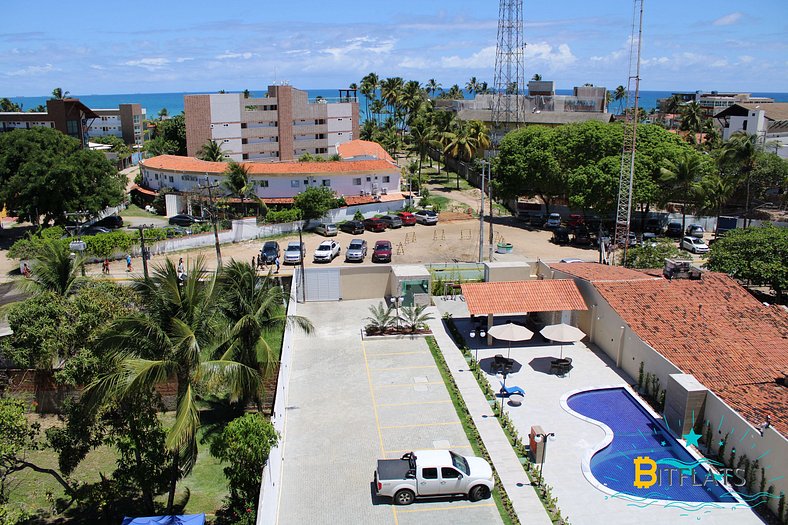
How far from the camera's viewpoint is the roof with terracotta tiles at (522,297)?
3025 cm

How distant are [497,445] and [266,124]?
6251 centimetres

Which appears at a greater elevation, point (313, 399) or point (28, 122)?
point (28, 122)

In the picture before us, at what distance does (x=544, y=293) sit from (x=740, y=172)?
1473 inches

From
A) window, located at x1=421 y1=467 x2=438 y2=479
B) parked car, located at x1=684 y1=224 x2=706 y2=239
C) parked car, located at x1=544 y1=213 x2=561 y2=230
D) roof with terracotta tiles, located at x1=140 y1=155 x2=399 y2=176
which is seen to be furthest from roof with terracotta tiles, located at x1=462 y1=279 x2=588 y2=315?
roof with terracotta tiles, located at x1=140 y1=155 x2=399 y2=176

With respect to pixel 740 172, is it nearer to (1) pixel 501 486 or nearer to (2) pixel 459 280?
(2) pixel 459 280

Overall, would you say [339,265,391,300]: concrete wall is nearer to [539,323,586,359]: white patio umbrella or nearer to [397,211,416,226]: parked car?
[539,323,586,359]: white patio umbrella

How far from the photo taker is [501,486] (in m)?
19.5

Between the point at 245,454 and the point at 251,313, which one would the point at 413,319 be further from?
the point at 245,454

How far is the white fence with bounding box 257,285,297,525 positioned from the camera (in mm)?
16562

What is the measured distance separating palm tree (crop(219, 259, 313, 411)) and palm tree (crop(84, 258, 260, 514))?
8.98ft

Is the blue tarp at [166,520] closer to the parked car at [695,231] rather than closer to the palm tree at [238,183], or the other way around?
the palm tree at [238,183]

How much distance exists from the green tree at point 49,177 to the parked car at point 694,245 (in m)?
46.3

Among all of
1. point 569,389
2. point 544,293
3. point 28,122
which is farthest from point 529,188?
point 28,122

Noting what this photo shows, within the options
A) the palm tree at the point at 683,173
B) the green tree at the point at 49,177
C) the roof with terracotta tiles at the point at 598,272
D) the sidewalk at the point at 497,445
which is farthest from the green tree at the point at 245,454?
the palm tree at the point at 683,173
